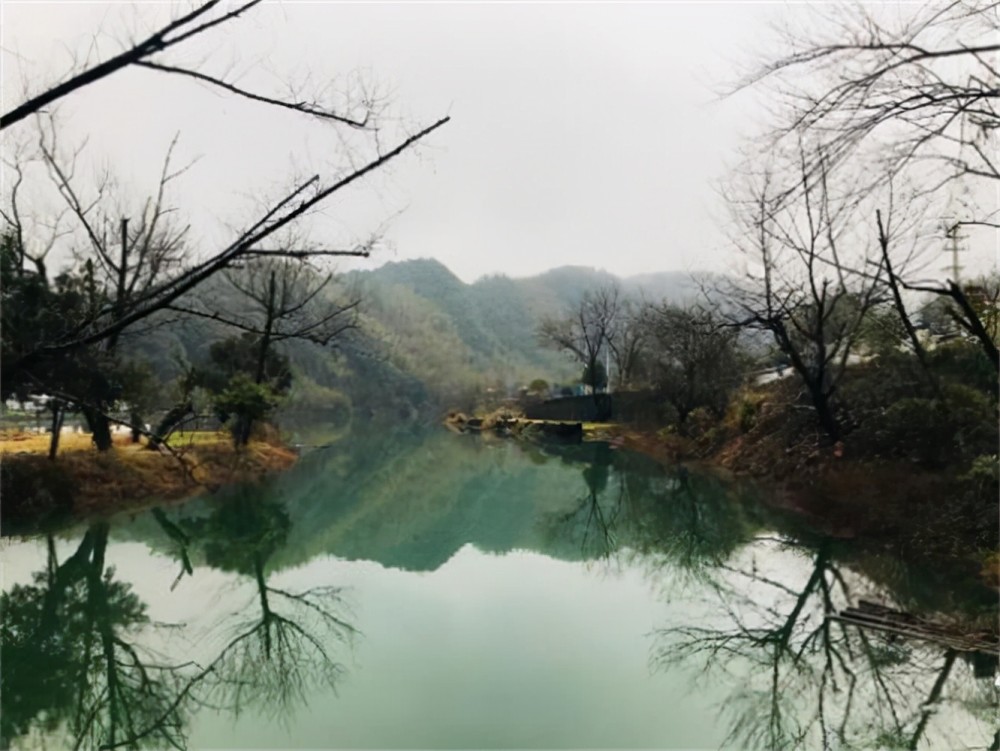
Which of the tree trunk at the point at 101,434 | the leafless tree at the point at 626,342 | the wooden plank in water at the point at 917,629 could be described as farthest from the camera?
the leafless tree at the point at 626,342

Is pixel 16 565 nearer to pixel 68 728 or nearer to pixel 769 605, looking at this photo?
pixel 68 728

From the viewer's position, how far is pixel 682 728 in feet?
10.8

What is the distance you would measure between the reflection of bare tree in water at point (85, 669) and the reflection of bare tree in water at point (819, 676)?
9.30 ft

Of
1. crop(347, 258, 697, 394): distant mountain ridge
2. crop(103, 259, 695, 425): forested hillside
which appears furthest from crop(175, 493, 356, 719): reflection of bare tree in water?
crop(347, 258, 697, 394): distant mountain ridge

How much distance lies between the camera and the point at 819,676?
3857mm

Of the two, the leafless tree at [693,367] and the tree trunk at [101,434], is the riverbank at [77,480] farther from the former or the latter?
the leafless tree at [693,367]

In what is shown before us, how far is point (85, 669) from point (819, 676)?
4.22m

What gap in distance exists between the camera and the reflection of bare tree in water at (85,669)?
10.8 feet

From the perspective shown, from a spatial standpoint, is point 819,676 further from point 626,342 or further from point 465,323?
point 465,323

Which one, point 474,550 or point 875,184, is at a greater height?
point 875,184

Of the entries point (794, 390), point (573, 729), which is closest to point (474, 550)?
point (573, 729)

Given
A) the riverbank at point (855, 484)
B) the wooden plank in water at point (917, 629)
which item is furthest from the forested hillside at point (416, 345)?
the wooden plank in water at point (917, 629)

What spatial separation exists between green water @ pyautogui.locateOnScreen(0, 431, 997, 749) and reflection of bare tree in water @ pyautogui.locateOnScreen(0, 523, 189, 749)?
0.6 inches

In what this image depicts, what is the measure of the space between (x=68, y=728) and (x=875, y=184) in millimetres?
4360
